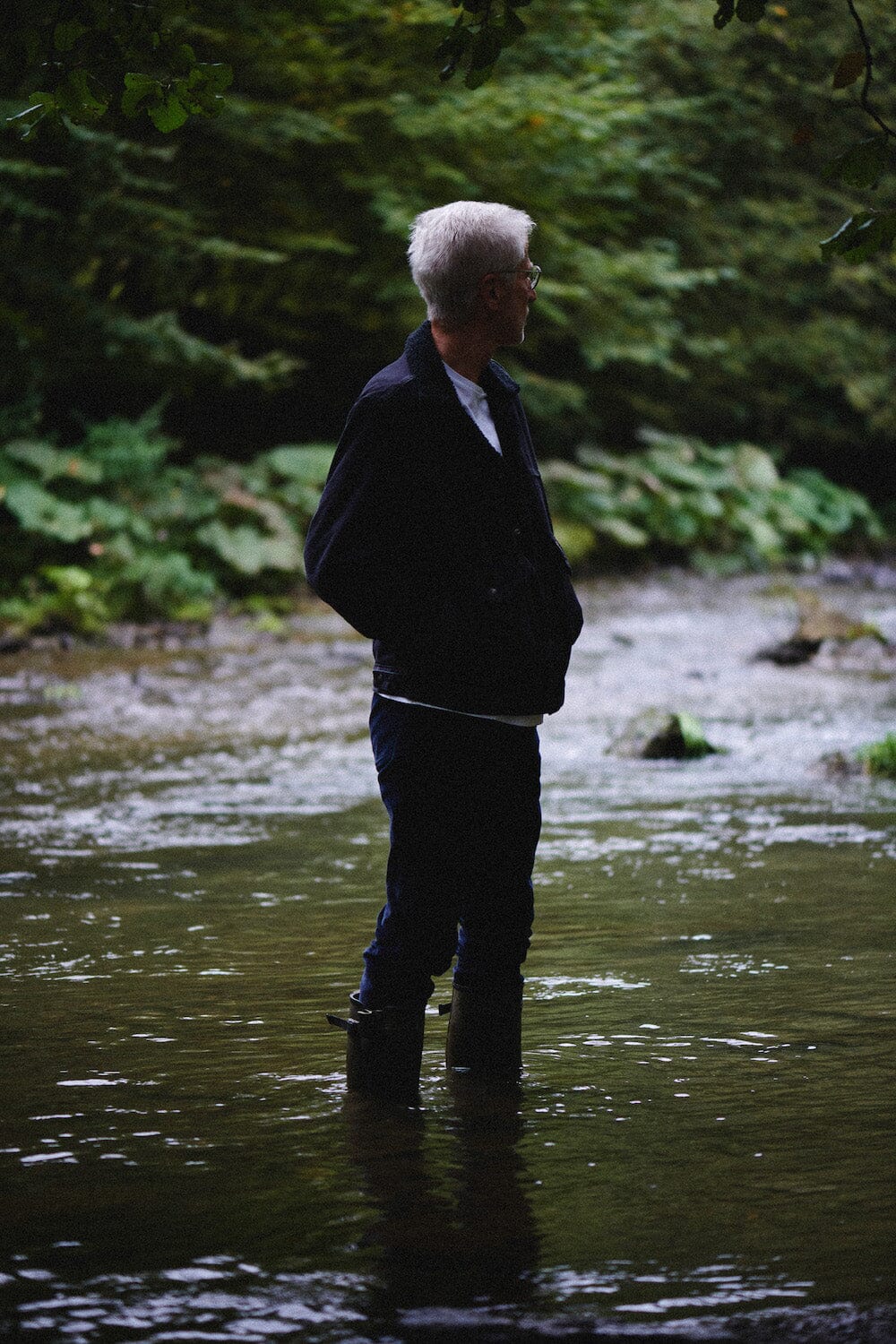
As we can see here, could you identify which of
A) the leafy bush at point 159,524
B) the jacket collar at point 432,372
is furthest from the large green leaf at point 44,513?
the jacket collar at point 432,372

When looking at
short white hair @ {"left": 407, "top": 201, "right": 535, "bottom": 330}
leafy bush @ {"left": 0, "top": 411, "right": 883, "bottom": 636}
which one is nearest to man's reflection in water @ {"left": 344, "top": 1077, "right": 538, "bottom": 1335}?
short white hair @ {"left": 407, "top": 201, "right": 535, "bottom": 330}

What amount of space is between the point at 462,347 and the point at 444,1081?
1515mm

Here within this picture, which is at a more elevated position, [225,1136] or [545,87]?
[545,87]

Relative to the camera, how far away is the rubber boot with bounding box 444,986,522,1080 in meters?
3.50

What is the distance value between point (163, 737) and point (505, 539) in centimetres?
605

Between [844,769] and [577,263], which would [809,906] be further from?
[577,263]

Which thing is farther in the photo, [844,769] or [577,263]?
[577,263]

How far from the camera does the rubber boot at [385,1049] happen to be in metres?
3.36

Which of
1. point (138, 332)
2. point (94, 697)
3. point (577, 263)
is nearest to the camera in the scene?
point (94, 697)

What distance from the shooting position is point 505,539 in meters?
3.29

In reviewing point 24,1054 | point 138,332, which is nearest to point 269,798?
point 24,1054

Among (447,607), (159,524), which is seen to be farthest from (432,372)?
(159,524)

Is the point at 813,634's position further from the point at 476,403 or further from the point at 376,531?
the point at 376,531

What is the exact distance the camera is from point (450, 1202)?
2873 mm
